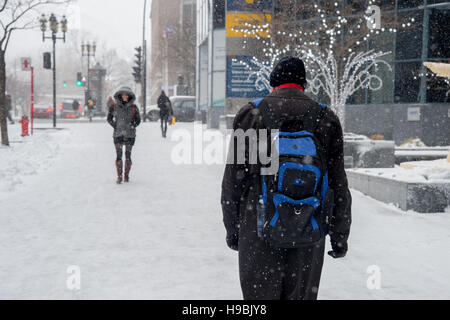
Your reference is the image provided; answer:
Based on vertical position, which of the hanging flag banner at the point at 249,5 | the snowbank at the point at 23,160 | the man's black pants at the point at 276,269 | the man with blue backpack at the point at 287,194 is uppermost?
the hanging flag banner at the point at 249,5

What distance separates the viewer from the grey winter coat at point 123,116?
1023 centimetres

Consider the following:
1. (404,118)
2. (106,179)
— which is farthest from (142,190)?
(404,118)

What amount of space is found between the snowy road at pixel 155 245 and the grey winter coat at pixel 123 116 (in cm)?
106

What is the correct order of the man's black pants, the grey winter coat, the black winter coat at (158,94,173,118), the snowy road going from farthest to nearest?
the black winter coat at (158,94,173,118), the grey winter coat, the snowy road, the man's black pants

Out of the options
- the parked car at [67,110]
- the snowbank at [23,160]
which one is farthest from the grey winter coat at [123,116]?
the parked car at [67,110]

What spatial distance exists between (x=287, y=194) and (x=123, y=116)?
26.2 feet

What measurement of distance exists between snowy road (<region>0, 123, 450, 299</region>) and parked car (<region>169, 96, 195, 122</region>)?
27.4 m

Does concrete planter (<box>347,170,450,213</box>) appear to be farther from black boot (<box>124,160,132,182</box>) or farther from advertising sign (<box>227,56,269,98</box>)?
advertising sign (<box>227,56,269,98</box>)

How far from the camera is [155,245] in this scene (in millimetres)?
6004

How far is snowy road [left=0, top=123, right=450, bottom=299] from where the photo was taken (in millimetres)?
4543

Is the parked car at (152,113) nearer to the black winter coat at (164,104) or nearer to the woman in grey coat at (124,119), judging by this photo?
the black winter coat at (164,104)

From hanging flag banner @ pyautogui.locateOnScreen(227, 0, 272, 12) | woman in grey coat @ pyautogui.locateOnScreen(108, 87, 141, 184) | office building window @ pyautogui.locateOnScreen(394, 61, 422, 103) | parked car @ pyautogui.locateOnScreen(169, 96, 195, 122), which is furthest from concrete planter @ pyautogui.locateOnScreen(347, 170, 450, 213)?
parked car @ pyautogui.locateOnScreen(169, 96, 195, 122)
